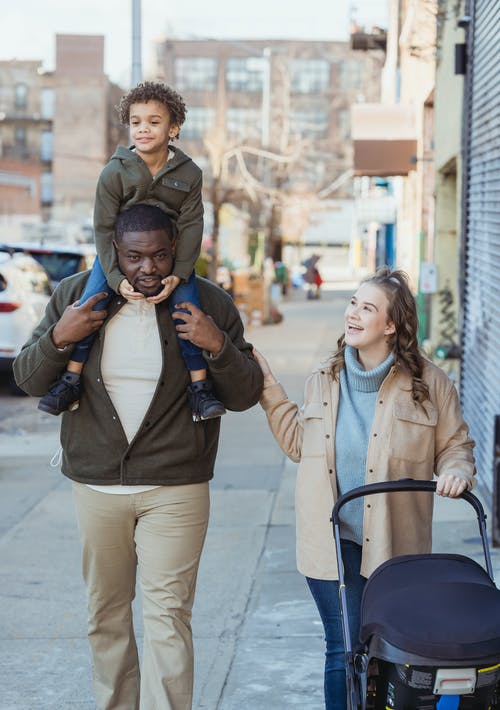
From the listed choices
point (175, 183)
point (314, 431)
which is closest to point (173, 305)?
point (175, 183)

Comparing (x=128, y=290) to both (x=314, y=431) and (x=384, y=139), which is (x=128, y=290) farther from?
(x=384, y=139)

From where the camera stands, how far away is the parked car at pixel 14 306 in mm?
14320

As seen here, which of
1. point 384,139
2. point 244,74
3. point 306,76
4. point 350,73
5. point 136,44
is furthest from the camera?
point 306,76

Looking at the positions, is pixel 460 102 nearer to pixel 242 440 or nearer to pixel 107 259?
pixel 242 440

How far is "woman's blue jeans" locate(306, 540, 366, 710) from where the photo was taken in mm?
3879

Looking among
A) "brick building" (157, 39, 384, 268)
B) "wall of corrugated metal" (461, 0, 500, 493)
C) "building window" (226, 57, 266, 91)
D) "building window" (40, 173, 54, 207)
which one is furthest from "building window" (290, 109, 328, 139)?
"wall of corrugated metal" (461, 0, 500, 493)

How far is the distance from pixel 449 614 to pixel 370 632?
0.23 metres

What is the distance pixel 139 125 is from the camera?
4.08 metres

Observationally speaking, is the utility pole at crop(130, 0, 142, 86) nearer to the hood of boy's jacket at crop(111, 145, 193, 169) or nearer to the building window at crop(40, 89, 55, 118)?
the hood of boy's jacket at crop(111, 145, 193, 169)

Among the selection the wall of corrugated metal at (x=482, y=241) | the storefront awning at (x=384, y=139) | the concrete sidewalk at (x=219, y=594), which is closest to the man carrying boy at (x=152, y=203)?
the concrete sidewalk at (x=219, y=594)

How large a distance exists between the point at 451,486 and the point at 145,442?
102cm

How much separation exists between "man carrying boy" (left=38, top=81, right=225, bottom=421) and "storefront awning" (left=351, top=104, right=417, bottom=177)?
16.6 meters

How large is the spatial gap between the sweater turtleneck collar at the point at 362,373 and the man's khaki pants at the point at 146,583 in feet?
2.10

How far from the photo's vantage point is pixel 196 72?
79.6 m
